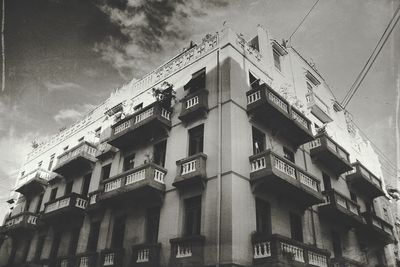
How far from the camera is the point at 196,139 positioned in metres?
16.5

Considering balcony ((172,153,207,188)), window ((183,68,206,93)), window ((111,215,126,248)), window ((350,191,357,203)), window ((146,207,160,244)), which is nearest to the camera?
balcony ((172,153,207,188))

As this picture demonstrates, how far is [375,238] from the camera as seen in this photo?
826 inches

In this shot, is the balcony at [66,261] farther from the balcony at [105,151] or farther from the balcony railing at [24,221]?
the balcony at [105,151]

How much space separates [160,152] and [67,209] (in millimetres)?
6994

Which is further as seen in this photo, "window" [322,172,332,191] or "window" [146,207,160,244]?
"window" [322,172,332,191]

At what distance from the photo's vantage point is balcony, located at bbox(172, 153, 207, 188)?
46.1ft

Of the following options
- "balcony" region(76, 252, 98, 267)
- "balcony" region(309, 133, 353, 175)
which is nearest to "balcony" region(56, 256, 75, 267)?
"balcony" region(76, 252, 98, 267)

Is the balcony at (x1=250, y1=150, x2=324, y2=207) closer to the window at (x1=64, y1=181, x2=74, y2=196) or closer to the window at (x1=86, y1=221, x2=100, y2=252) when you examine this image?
the window at (x1=86, y1=221, x2=100, y2=252)

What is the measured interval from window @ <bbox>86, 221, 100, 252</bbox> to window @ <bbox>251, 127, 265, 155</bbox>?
1041 centimetres

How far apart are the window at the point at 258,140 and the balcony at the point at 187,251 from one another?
5.53 meters

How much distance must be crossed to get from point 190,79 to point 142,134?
4263mm

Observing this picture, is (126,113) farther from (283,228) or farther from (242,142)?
(283,228)

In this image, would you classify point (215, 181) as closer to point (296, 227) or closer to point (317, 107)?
point (296, 227)

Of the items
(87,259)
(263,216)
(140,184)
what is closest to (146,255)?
(140,184)
